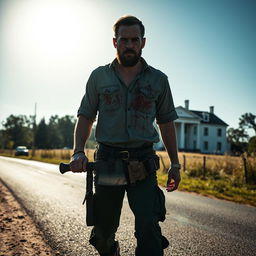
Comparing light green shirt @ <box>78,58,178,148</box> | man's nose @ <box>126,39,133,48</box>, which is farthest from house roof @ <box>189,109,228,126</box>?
man's nose @ <box>126,39,133,48</box>

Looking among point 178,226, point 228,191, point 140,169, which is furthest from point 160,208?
point 228,191

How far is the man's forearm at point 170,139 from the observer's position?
248cm

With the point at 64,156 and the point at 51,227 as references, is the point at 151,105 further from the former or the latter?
the point at 64,156

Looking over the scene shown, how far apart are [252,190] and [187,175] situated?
5064mm

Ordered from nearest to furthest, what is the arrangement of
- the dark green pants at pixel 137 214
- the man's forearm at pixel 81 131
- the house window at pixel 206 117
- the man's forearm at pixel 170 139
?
the dark green pants at pixel 137 214
the man's forearm at pixel 81 131
the man's forearm at pixel 170 139
the house window at pixel 206 117

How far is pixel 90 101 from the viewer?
2.42m

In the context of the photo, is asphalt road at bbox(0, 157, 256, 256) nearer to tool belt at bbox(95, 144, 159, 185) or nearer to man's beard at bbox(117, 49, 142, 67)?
tool belt at bbox(95, 144, 159, 185)

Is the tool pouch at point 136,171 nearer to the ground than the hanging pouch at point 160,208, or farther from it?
farther from it

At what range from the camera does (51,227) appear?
14.1 ft

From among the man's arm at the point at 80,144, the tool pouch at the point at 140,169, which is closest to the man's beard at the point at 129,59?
the man's arm at the point at 80,144

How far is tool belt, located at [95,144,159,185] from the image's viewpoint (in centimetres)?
211

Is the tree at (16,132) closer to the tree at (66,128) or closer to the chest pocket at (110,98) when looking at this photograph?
the tree at (66,128)

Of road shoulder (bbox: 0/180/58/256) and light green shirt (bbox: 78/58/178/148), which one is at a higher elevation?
light green shirt (bbox: 78/58/178/148)

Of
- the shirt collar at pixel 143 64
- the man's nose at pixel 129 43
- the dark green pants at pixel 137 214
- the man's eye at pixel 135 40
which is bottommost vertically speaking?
the dark green pants at pixel 137 214
